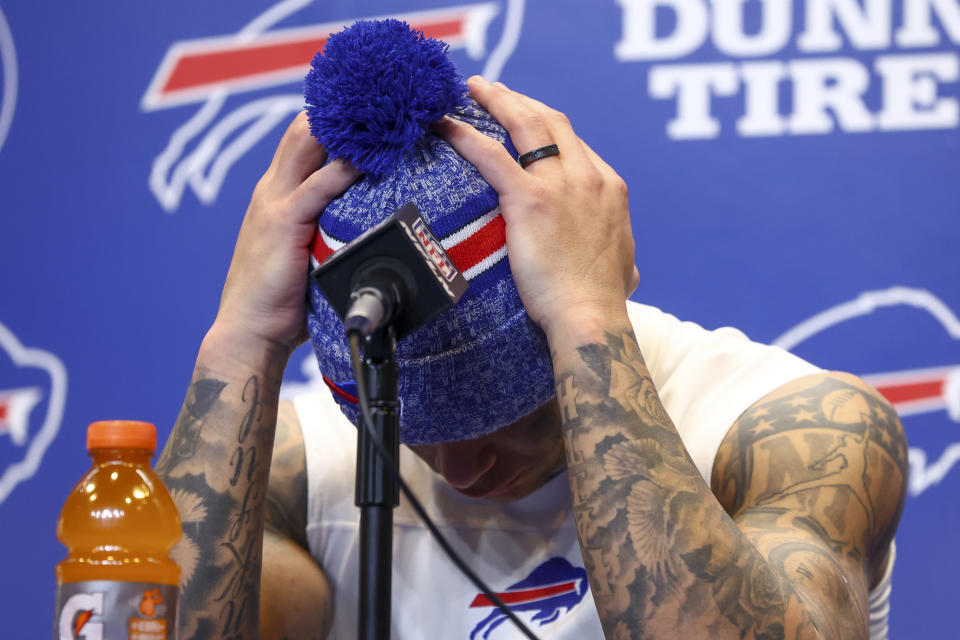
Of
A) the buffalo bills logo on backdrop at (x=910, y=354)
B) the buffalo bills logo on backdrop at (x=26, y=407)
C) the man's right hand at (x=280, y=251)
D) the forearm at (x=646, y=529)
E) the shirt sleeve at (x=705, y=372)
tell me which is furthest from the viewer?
the buffalo bills logo on backdrop at (x=26, y=407)

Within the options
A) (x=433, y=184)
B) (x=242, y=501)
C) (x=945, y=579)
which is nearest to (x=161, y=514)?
(x=242, y=501)

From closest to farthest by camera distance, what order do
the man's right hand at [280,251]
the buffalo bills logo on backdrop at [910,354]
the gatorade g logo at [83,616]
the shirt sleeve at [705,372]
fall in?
the gatorade g logo at [83,616] → the man's right hand at [280,251] → the shirt sleeve at [705,372] → the buffalo bills logo on backdrop at [910,354]

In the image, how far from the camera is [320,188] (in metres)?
0.91

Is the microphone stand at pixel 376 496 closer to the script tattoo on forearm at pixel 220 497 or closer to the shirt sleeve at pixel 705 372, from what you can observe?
the script tattoo on forearm at pixel 220 497

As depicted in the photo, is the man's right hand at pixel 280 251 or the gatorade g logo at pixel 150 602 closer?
the gatorade g logo at pixel 150 602

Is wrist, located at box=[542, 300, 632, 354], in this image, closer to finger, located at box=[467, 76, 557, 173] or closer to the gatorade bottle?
finger, located at box=[467, 76, 557, 173]

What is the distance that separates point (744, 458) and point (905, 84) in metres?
0.87

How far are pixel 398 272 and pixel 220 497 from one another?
43cm

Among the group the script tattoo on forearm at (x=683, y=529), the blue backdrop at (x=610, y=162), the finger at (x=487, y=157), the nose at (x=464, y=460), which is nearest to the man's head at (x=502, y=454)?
the nose at (x=464, y=460)

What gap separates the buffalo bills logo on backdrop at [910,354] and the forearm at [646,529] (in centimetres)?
76

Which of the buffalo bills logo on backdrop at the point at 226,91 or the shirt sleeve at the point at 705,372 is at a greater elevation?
the buffalo bills logo on backdrop at the point at 226,91

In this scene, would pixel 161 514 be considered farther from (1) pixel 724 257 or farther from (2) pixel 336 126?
(1) pixel 724 257

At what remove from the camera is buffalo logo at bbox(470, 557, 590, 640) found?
1109mm

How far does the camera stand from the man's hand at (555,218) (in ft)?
2.92
